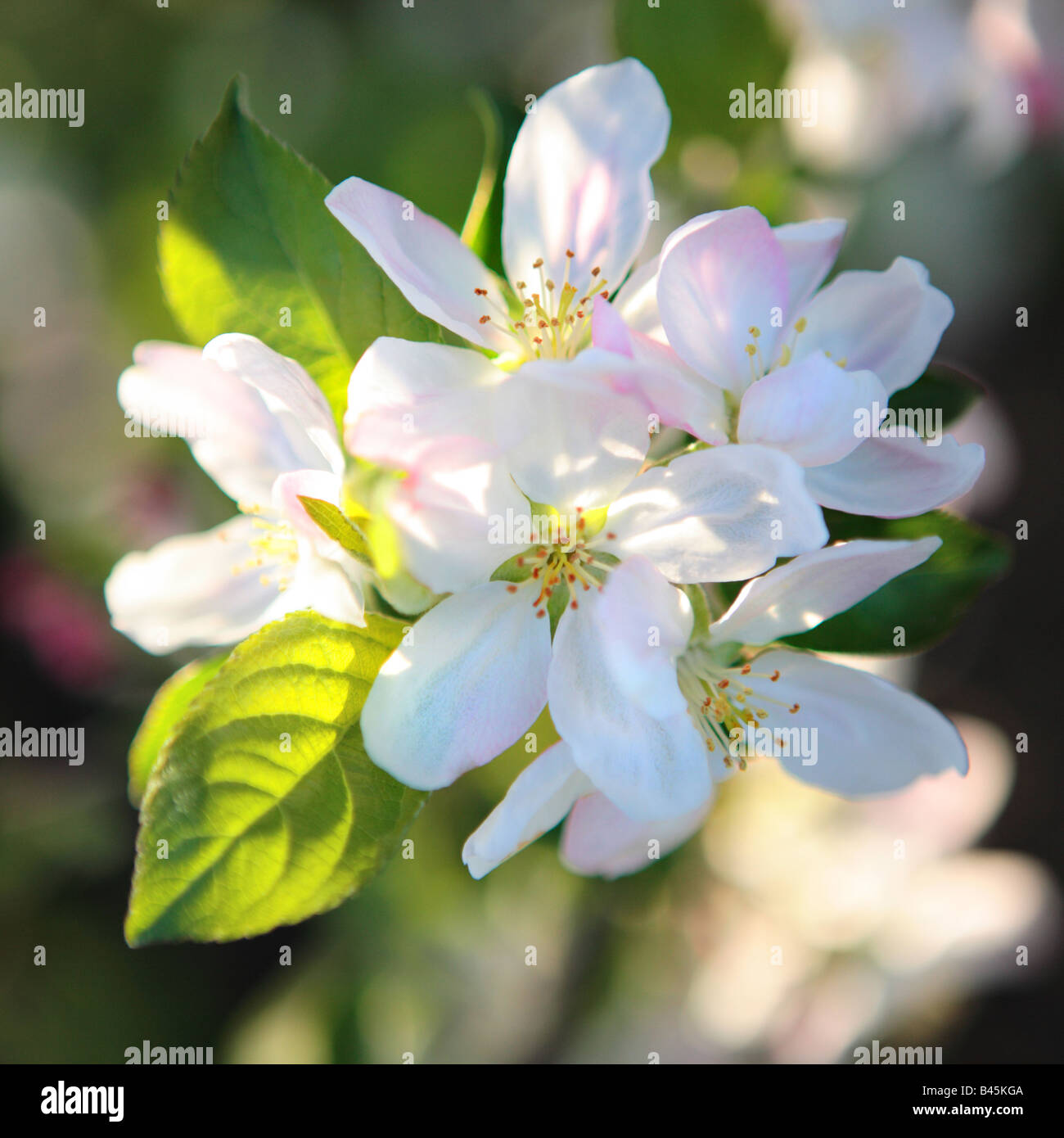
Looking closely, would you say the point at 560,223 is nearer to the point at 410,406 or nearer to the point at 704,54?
the point at 410,406

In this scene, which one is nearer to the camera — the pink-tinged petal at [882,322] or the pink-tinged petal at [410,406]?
the pink-tinged petal at [410,406]

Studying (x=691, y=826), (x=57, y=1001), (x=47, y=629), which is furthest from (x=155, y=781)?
(x=57, y=1001)

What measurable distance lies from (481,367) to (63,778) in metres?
1.54

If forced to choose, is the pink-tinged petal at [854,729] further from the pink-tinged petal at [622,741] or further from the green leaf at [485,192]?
the green leaf at [485,192]

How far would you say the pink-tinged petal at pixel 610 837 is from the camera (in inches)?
34.6

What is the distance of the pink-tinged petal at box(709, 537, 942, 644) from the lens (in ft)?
2.29

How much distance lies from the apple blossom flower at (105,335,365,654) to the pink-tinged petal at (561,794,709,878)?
29 centimetres

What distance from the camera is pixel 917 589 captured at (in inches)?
34.8

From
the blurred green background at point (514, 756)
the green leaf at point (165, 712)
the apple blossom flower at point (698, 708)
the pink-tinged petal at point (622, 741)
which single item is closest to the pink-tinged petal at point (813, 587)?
the apple blossom flower at point (698, 708)

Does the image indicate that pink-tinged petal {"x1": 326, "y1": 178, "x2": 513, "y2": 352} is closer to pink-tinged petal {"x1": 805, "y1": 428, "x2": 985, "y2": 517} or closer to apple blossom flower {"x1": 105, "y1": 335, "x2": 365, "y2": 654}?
apple blossom flower {"x1": 105, "y1": 335, "x2": 365, "y2": 654}

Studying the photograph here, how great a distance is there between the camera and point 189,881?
0.72 meters

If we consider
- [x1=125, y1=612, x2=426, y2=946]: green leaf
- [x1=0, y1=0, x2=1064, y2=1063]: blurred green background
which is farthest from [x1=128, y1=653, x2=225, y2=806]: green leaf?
[x1=0, y1=0, x2=1064, y2=1063]: blurred green background

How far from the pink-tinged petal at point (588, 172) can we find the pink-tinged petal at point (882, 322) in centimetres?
17
